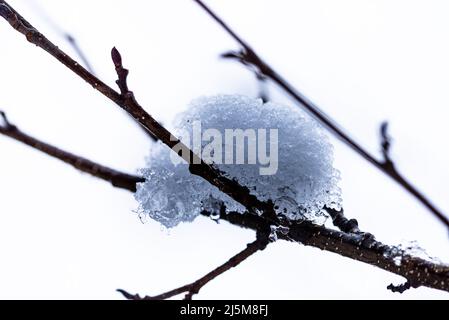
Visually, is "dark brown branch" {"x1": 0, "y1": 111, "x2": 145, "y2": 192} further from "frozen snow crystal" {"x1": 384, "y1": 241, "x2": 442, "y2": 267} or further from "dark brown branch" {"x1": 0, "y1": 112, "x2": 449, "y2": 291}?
"frozen snow crystal" {"x1": 384, "y1": 241, "x2": 442, "y2": 267}

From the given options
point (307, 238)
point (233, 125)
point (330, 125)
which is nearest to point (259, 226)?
point (307, 238)

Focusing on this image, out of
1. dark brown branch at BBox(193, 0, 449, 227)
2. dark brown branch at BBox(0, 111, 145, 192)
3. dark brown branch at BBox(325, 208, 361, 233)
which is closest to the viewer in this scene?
dark brown branch at BBox(193, 0, 449, 227)

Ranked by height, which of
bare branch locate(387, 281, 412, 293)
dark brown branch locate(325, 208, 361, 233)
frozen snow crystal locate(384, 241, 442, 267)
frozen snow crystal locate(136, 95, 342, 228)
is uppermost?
frozen snow crystal locate(136, 95, 342, 228)

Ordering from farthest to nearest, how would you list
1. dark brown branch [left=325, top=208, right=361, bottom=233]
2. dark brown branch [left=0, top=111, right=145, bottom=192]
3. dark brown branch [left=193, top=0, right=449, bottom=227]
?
dark brown branch [left=0, top=111, right=145, bottom=192]
dark brown branch [left=325, top=208, right=361, bottom=233]
dark brown branch [left=193, top=0, right=449, bottom=227]

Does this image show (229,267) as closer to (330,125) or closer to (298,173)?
(298,173)

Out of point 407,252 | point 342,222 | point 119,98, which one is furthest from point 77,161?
point 407,252

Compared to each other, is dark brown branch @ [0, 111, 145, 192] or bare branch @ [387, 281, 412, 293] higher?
dark brown branch @ [0, 111, 145, 192]

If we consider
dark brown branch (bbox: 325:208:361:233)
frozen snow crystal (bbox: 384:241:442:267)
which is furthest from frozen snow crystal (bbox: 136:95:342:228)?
frozen snow crystal (bbox: 384:241:442:267)
